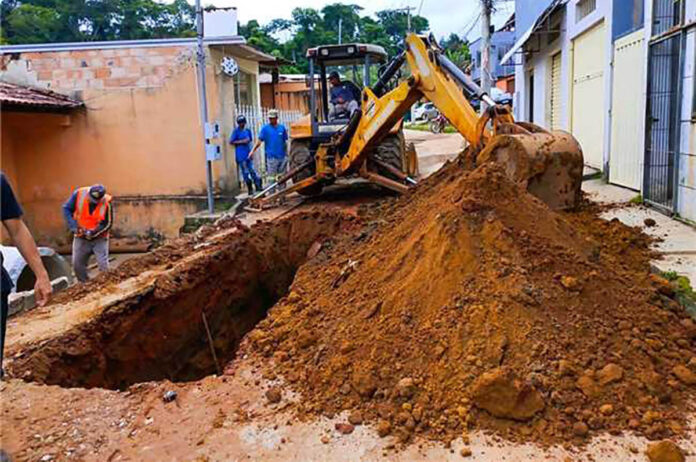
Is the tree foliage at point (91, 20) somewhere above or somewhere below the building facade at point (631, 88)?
above

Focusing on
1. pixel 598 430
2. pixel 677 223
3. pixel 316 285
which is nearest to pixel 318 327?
pixel 316 285

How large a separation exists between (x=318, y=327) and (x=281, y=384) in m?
0.63

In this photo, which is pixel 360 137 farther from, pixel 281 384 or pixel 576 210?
pixel 281 384

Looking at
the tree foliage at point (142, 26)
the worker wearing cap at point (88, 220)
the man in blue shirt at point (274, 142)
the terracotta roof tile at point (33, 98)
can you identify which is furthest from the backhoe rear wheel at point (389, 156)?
the tree foliage at point (142, 26)

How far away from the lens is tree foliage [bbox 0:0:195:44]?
3175 centimetres

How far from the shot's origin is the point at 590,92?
11.7 m

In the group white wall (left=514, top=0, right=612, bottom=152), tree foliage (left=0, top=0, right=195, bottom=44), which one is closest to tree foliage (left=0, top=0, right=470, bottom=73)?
tree foliage (left=0, top=0, right=195, bottom=44)

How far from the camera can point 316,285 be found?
5.46m

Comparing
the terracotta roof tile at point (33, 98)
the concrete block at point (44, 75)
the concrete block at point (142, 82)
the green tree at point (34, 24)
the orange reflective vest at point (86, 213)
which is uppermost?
the green tree at point (34, 24)

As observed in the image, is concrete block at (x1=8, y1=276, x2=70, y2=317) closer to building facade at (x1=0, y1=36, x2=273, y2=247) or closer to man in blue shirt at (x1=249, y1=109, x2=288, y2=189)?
man in blue shirt at (x1=249, y1=109, x2=288, y2=189)

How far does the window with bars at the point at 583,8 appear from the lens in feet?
37.9

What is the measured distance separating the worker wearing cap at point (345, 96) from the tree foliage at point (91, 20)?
26.2m

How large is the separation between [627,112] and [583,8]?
4145mm

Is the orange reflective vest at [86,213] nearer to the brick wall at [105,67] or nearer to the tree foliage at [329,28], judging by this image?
the brick wall at [105,67]
